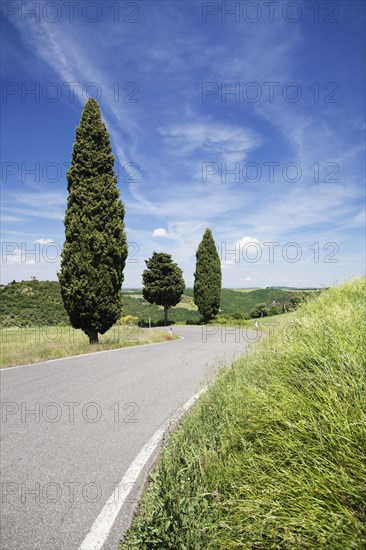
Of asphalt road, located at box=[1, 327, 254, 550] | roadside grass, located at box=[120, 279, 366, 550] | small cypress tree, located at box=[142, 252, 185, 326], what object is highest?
small cypress tree, located at box=[142, 252, 185, 326]

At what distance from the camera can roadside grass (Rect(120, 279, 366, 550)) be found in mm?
2014

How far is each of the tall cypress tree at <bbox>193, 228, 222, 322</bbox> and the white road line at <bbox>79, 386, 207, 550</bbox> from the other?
32.1m

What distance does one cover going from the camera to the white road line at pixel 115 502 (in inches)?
97.7

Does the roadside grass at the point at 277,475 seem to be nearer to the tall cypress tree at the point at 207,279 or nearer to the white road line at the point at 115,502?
the white road line at the point at 115,502

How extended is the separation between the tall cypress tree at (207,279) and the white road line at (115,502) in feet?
105

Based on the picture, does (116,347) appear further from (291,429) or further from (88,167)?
(291,429)

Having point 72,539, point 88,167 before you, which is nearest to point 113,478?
point 72,539

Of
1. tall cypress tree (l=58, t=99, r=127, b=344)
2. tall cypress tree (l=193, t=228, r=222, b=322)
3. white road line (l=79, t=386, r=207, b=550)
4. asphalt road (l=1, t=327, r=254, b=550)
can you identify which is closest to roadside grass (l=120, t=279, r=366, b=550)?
white road line (l=79, t=386, r=207, b=550)

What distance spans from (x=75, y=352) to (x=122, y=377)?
15.4 ft

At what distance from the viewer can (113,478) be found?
3.36 meters

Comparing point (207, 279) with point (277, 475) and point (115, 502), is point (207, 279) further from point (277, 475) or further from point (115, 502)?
point (277, 475)

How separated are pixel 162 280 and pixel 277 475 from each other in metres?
34.8

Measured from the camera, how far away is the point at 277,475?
238 cm

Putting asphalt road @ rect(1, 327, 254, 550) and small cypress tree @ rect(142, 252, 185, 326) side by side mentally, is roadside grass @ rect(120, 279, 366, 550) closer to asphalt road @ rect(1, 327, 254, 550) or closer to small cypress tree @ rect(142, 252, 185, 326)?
asphalt road @ rect(1, 327, 254, 550)
